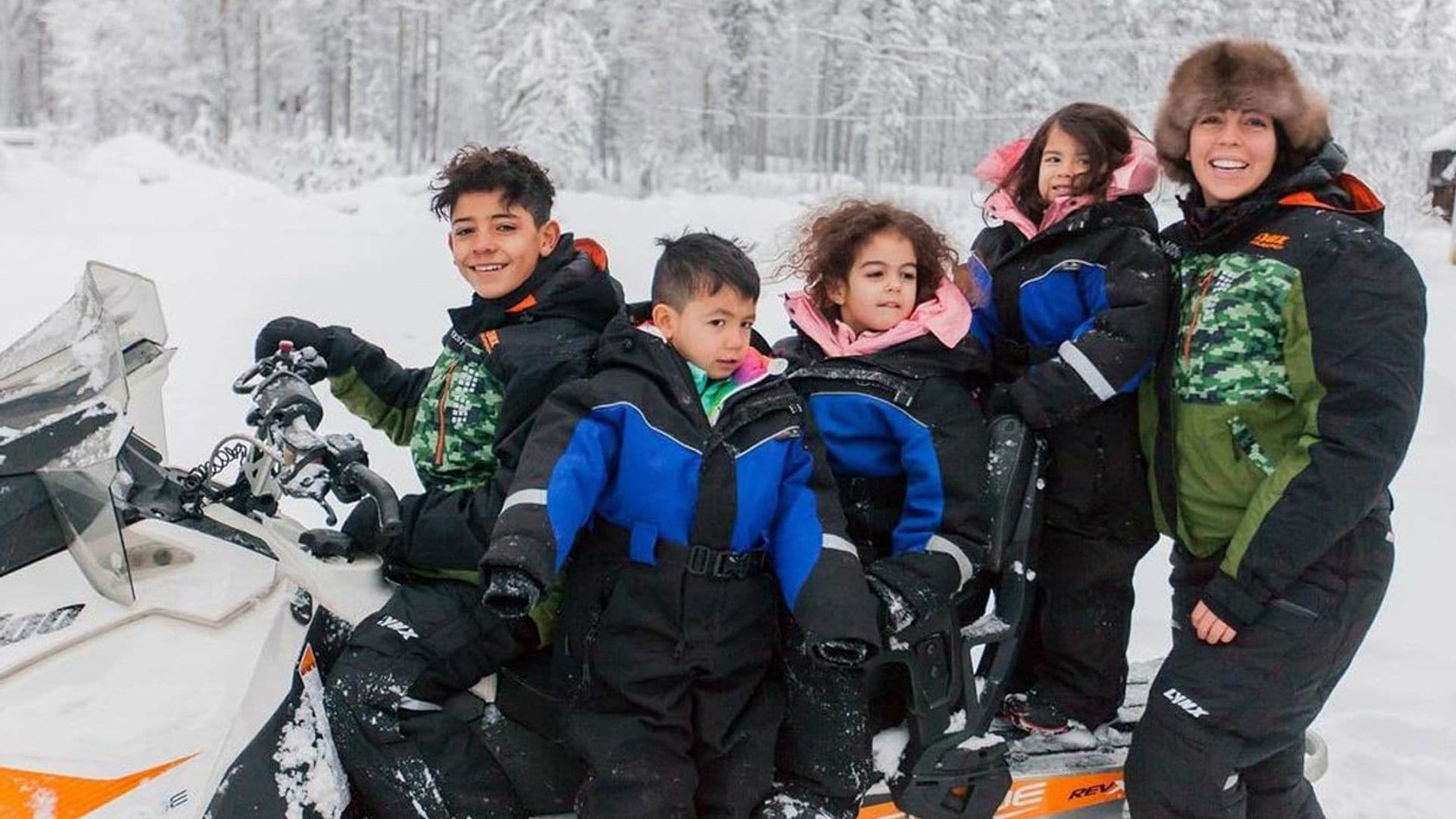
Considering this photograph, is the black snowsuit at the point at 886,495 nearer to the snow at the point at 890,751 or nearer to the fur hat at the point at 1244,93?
the snow at the point at 890,751

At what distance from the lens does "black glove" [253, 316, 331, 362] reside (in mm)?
2707

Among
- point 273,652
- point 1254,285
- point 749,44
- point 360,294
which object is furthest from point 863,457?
point 749,44

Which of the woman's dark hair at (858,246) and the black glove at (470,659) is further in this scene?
the woman's dark hair at (858,246)

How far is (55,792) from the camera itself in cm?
173

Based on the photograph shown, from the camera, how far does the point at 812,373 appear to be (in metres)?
2.38

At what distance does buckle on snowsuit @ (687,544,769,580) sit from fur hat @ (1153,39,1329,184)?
1313 millimetres

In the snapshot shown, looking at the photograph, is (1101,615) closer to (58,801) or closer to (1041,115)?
(58,801)

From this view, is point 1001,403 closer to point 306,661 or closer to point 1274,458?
point 1274,458

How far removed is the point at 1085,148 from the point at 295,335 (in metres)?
1.88

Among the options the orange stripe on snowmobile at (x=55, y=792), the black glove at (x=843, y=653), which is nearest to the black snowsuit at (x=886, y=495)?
the black glove at (x=843, y=653)

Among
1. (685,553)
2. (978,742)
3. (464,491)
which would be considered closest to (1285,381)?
(978,742)

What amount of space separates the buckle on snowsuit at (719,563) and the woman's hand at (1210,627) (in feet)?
3.03

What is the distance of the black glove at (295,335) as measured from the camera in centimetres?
271

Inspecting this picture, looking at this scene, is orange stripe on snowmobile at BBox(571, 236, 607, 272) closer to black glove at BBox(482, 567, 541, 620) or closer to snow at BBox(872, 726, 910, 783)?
black glove at BBox(482, 567, 541, 620)
